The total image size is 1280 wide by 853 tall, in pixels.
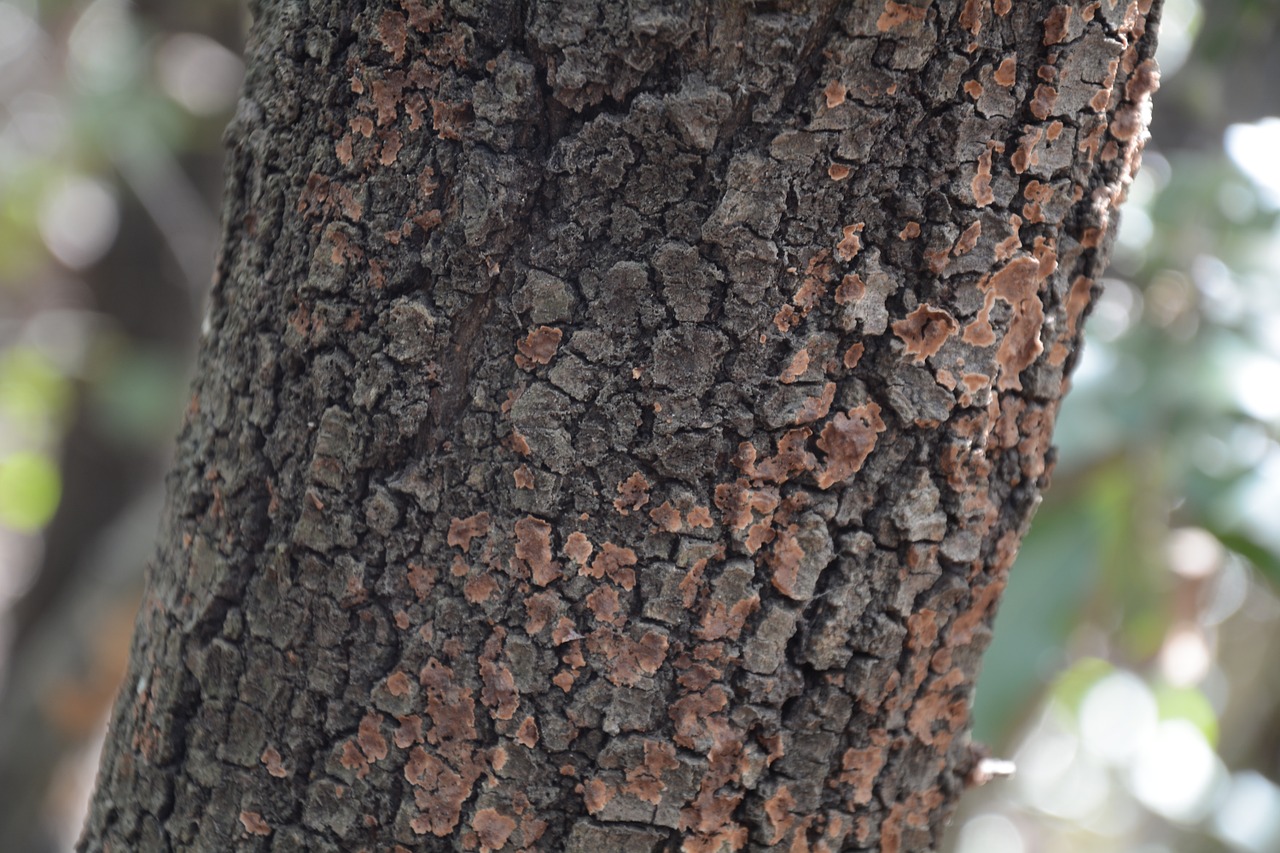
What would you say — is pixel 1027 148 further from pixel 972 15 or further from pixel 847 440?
pixel 847 440

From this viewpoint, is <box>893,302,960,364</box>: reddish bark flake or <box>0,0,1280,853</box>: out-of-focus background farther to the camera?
<box>0,0,1280,853</box>: out-of-focus background

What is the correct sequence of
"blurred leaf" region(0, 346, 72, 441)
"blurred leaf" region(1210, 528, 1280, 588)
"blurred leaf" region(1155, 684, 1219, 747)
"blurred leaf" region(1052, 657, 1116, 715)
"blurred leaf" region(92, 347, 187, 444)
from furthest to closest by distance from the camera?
"blurred leaf" region(0, 346, 72, 441) → "blurred leaf" region(92, 347, 187, 444) → "blurred leaf" region(1052, 657, 1116, 715) → "blurred leaf" region(1155, 684, 1219, 747) → "blurred leaf" region(1210, 528, 1280, 588)

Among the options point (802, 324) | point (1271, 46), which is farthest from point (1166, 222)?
point (802, 324)

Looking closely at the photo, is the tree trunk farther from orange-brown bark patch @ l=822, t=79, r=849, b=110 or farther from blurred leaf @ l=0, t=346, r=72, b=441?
blurred leaf @ l=0, t=346, r=72, b=441

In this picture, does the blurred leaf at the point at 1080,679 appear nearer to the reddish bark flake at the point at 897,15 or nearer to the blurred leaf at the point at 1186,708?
the blurred leaf at the point at 1186,708

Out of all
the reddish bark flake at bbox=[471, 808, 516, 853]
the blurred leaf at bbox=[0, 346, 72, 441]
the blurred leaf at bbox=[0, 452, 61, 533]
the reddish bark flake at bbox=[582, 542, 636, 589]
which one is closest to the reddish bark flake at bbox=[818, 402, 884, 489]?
the reddish bark flake at bbox=[582, 542, 636, 589]

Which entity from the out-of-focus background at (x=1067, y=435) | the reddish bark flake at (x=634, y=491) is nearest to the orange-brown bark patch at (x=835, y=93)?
the reddish bark flake at (x=634, y=491)
